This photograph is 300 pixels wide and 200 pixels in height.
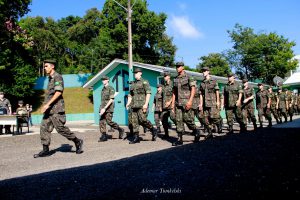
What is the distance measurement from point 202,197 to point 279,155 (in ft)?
9.32

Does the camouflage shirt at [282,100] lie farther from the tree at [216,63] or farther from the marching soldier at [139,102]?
the tree at [216,63]

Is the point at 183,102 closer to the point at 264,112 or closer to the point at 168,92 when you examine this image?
the point at 168,92

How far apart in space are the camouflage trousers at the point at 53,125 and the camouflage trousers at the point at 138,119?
8.05 feet

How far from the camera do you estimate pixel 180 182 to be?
3.97m

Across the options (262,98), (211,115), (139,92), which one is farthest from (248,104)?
(139,92)

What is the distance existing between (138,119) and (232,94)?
11.6 feet

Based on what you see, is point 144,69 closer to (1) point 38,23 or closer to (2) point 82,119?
(2) point 82,119

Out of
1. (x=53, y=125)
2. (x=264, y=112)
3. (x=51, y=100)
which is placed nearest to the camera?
(x=51, y=100)

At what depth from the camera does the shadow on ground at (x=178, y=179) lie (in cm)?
348

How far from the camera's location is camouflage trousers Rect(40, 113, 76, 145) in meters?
7.15

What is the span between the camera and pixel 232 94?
35.9 feet

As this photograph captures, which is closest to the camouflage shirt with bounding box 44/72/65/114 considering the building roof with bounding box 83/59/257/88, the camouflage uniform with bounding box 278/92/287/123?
the camouflage uniform with bounding box 278/92/287/123

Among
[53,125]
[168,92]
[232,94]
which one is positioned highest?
[168,92]

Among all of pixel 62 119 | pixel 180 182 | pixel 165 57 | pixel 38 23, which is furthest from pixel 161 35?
pixel 180 182
